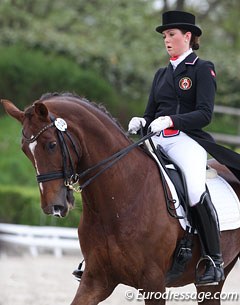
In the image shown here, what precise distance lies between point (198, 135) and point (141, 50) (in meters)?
16.5

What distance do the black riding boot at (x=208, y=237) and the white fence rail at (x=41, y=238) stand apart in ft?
22.8

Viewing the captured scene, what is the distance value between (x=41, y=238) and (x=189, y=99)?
7452 mm

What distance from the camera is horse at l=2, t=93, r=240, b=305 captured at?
5719 mm

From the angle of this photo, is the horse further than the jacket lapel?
No

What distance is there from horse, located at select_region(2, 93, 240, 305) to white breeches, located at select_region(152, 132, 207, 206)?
275 mm

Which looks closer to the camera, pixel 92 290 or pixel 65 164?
pixel 65 164

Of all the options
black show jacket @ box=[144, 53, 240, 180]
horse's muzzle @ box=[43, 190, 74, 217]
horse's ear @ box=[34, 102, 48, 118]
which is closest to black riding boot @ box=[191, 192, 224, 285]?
black show jacket @ box=[144, 53, 240, 180]

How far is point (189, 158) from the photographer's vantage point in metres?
6.42

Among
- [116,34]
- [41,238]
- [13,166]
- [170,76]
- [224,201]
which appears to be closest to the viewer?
[170,76]

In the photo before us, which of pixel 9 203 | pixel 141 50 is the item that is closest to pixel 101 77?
pixel 141 50

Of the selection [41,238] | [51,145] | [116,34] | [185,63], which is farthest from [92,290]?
[116,34]

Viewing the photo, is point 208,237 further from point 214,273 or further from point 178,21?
point 178,21

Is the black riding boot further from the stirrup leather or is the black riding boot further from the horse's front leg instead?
the horse's front leg

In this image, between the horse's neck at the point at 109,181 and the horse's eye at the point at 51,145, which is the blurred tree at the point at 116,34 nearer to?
the horse's neck at the point at 109,181
